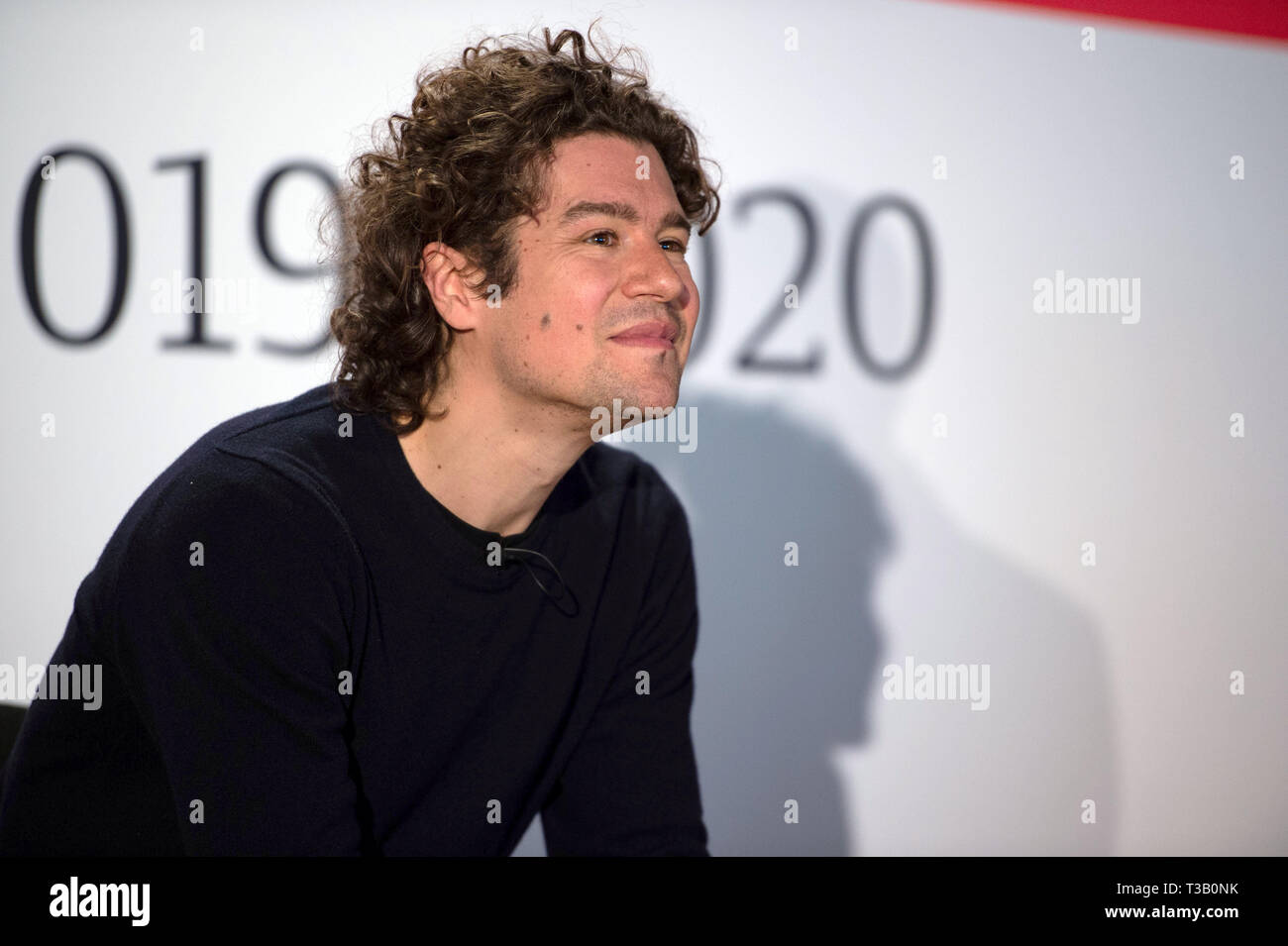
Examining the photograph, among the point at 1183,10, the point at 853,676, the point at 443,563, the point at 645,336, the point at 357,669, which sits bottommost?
the point at 853,676

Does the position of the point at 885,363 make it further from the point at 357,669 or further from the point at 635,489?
the point at 357,669

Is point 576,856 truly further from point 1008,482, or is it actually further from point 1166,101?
point 1166,101

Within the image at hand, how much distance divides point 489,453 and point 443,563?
0.57 ft

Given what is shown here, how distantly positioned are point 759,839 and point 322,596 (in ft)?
5.09

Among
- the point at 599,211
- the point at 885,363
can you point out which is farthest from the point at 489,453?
the point at 885,363

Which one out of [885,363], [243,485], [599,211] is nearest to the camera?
[243,485]

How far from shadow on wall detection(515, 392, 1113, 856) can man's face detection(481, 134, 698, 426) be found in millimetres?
910

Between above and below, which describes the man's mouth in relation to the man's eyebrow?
below

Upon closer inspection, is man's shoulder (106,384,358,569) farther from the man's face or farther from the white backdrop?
the white backdrop

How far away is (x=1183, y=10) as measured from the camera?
99.3 inches

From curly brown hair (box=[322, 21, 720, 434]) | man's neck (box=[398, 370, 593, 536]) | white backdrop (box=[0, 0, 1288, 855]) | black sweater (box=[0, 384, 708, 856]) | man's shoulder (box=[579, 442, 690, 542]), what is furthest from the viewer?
white backdrop (box=[0, 0, 1288, 855])

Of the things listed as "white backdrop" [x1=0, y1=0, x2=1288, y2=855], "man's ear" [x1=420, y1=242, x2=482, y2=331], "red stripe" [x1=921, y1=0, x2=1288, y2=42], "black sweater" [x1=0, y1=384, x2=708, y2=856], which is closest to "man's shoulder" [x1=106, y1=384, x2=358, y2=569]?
"black sweater" [x1=0, y1=384, x2=708, y2=856]

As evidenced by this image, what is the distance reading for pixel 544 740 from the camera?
5.26 feet

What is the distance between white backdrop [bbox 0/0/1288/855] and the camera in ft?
7.69
